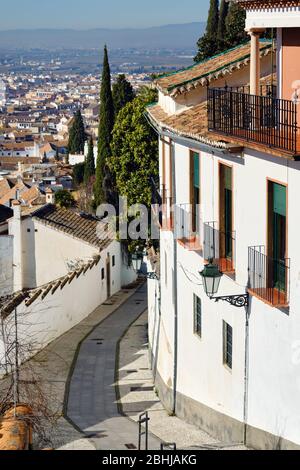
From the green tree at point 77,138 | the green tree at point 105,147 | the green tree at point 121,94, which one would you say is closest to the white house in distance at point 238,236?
the green tree at point 105,147

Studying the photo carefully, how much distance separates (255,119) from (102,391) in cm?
944

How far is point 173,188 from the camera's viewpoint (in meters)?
19.6

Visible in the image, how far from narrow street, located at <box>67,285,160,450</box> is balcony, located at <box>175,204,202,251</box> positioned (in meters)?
3.36

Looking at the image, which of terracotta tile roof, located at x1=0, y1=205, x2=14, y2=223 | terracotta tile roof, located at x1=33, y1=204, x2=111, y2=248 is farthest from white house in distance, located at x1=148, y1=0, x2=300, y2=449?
terracotta tile roof, located at x1=0, y1=205, x2=14, y2=223

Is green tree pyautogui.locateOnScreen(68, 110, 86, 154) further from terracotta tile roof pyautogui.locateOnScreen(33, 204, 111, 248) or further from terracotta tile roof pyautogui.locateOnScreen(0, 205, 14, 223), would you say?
terracotta tile roof pyautogui.locateOnScreen(33, 204, 111, 248)

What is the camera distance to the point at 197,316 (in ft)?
59.4

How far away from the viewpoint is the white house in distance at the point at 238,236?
13.1 meters

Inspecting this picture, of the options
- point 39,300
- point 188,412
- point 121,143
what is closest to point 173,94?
point 188,412

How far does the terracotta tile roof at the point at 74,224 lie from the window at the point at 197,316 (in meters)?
14.7

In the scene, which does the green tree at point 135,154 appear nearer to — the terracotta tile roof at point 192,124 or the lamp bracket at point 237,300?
the terracotta tile roof at point 192,124

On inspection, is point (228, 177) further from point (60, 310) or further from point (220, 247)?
point (60, 310)

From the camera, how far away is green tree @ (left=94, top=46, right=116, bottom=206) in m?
46.2

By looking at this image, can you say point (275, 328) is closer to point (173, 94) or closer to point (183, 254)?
point (183, 254)
